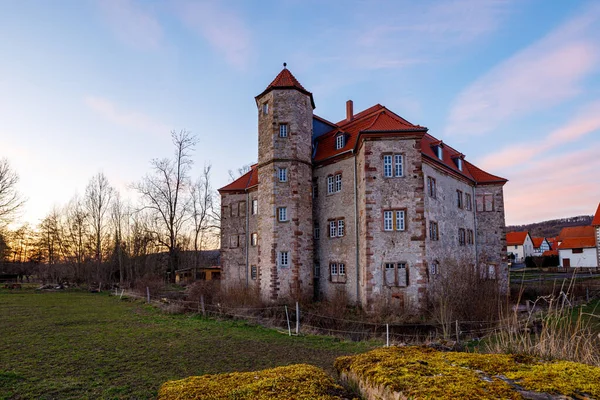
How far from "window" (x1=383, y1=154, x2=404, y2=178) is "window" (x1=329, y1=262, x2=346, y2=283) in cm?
666

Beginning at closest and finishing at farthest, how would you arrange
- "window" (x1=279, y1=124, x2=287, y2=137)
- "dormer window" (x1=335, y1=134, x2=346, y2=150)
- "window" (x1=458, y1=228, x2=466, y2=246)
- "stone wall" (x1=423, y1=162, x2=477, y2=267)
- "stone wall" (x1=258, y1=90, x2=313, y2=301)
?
"stone wall" (x1=423, y1=162, x2=477, y2=267)
"stone wall" (x1=258, y1=90, x2=313, y2=301)
"window" (x1=279, y1=124, x2=287, y2=137)
"dormer window" (x1=335, y1=134, x2=346, y2=150)
"window" (x1=458, y1=228, x2=466, y2=246)

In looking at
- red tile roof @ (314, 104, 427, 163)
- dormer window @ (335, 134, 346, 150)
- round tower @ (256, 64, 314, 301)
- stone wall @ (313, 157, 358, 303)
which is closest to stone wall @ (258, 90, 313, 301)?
round tower @ (256, 64, 314, 301)

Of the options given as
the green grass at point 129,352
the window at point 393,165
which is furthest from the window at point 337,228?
the green grass at point 129,352

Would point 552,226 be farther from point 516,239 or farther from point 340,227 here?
point 340,227

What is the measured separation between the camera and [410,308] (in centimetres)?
2020

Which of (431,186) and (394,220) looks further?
(431,186)

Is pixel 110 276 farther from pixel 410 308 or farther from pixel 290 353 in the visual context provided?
pixel 290 353

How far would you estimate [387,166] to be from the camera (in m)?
21.9

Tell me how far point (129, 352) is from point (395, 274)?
14.8 m

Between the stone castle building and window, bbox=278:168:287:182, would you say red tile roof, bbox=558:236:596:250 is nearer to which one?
the stone castle building

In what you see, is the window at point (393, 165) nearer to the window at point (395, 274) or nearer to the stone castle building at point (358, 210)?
the stone castle building at point (358, 210)

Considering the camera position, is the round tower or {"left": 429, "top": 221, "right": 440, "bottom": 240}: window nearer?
{"left": 429, "top": 221, "right": 440, "bottom": 240}: window

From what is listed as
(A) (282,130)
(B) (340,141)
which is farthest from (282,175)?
(B) (340,141)

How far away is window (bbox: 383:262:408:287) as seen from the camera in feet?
68.2
